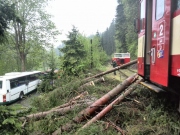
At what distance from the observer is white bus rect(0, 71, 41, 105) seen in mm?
12141

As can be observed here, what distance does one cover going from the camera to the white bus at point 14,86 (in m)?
12.1

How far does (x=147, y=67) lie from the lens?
430cm

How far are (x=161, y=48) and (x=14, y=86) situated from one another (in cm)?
1318

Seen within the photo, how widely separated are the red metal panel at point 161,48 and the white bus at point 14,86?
11.7 m

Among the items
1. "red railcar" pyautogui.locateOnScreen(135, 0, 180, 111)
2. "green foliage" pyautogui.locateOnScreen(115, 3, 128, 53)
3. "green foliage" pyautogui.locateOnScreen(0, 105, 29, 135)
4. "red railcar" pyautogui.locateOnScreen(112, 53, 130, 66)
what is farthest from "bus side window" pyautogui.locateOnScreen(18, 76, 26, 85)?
"green foliage" pyautogui.locateOnScreen(115, 3, 128, 53)

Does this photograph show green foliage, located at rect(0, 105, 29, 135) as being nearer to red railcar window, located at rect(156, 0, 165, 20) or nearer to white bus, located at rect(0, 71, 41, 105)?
red railcar window, located at rect(156, 0, 165, 20)

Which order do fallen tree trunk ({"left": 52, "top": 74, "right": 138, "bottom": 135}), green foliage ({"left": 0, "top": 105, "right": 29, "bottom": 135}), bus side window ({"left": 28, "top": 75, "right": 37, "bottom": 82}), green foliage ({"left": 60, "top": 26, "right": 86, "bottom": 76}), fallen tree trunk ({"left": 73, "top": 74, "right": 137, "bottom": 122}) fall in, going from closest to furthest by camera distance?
green foliage ({"left": 0, "top": 105, "right": 29, "bottom": 135})
fallen tree trunk ({"left": 52, "top": 74, "right": 138, "bottom": 135})
fallen tree trunk ({"left": 73, "top": 74, "right": 137, "bottom": 122})
green foliage ({"left": 60, "top": 26, "right": 86, "bottom": 76})
bus side window ({"left": 28, "top": 75, "right": 37, "bottom": 82})

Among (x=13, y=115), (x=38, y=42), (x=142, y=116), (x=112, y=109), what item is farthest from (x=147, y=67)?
(x=38, y=42)

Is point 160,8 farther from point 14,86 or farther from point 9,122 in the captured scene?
point 14,86

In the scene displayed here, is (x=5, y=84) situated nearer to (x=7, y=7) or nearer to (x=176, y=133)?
(x=7, y=7)

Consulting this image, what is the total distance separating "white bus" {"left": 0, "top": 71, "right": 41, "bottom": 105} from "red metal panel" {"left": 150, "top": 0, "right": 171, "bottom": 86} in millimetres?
11657

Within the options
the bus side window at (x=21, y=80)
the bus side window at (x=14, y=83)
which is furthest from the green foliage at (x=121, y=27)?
the bus side window at (x=14, y=83)

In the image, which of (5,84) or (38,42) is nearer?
(5,84)

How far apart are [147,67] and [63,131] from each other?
9.72 feet
